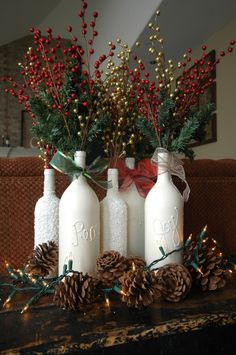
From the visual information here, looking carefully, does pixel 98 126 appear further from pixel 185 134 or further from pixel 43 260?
pixel 43 260

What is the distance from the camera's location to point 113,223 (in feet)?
2.59

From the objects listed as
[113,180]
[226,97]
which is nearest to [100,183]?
[113,180]

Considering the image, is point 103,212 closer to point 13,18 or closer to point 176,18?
point 176,18

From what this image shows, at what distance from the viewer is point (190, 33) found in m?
2.70

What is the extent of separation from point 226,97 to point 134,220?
99.4 inches

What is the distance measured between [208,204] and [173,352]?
24.5 inches

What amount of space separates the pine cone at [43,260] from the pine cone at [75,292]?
0.14m

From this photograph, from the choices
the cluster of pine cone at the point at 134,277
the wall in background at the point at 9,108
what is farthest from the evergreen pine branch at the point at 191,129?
the wall in background at the point at 9,108

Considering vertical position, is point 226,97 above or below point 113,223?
above

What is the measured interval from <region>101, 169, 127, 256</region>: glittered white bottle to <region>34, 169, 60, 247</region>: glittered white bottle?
125mm

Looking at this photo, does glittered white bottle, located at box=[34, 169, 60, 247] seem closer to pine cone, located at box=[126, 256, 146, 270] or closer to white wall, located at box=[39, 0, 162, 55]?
pine cone, located at box=[126, 256, 146, 270]

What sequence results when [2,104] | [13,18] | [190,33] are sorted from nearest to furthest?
1. [190,33]
2. [13,18]
3. [2,104]

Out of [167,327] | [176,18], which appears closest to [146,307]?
[167,327]

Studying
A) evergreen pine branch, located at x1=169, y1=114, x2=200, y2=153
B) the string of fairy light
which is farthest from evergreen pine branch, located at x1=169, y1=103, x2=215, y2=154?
the string of fairy light
